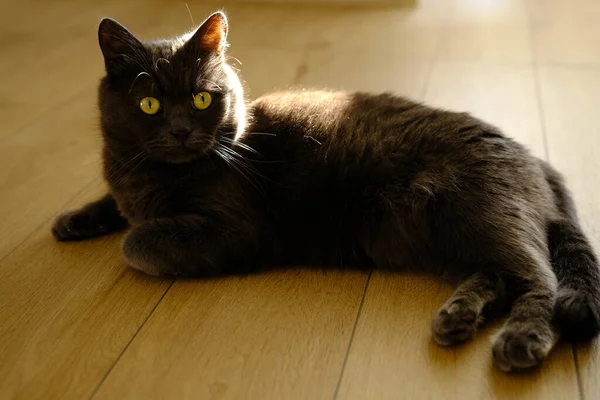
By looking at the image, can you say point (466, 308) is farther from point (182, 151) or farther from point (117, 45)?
point (117, 45)

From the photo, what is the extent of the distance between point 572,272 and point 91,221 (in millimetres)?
1066

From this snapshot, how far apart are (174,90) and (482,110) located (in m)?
1.17

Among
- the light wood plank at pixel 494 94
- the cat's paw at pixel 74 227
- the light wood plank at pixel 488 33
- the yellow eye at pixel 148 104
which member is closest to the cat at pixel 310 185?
the yellow eye at pixel 148 104

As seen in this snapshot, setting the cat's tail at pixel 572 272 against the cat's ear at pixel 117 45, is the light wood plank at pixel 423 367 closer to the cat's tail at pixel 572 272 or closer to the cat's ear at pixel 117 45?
the cat's tail at pixel 572 272

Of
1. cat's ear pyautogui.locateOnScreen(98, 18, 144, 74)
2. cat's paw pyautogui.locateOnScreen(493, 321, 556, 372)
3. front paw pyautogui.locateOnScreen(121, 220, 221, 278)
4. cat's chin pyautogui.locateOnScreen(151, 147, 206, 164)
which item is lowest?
cat's paw pyautogui.locateOnScreen(493, 321, 556, 372)

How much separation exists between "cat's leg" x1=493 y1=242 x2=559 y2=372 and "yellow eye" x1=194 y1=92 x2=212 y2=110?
0.70 metres

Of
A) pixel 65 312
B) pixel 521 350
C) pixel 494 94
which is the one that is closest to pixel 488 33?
pixel 494 94

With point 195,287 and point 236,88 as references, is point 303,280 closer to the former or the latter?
point 195,287

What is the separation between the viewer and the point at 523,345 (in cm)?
118

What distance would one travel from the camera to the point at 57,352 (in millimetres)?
1297

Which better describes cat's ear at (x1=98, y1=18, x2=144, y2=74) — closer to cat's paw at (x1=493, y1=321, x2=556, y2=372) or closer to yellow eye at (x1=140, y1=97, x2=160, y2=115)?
yellow eye at (x1=140, y1=97, x2=160, y2=115)

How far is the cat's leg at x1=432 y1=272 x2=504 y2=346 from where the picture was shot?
1.27 m

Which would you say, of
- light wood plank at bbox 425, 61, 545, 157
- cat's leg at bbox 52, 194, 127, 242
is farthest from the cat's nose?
light wood plank at bbox 425, 61, 545, 157

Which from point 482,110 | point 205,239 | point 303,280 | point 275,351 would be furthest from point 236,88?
point 482,110
